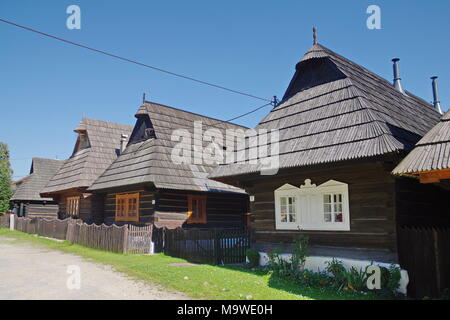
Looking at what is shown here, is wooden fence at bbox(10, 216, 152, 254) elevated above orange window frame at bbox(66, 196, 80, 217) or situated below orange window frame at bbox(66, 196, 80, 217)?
below

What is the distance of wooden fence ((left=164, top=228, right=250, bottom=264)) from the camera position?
36.3 feet

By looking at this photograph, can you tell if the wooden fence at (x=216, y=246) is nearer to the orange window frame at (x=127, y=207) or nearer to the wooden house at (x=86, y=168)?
the orange window frame at (x=127, y=207)

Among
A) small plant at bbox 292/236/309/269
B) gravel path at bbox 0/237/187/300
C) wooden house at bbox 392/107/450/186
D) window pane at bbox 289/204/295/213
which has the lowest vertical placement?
gravel path at bbox 0/237/187/300

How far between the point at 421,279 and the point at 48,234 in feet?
61.1

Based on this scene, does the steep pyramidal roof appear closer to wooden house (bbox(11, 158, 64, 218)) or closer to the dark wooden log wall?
the dark wooden log wall

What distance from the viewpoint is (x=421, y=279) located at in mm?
6992

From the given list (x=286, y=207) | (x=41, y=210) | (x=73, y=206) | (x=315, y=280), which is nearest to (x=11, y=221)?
(x=41, y=210)

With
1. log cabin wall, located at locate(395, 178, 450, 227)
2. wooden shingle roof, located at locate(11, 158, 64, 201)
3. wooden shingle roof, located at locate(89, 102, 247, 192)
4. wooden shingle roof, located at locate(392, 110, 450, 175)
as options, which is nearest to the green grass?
log cabin wall, located at locate(395, 178, 450, 227)

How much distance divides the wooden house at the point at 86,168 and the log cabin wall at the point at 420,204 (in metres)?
15.2

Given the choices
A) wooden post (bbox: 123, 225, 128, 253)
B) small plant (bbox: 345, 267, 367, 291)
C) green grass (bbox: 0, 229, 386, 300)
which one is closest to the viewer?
green grass (bbox: 0, 229, 386, 300)

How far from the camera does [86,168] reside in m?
19.8

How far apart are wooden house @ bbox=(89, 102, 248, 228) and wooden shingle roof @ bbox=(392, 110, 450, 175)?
31.1 ft

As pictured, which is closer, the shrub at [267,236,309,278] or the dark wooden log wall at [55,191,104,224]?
the shrub at [267,236,309,278]

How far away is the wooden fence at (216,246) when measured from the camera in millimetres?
11078
